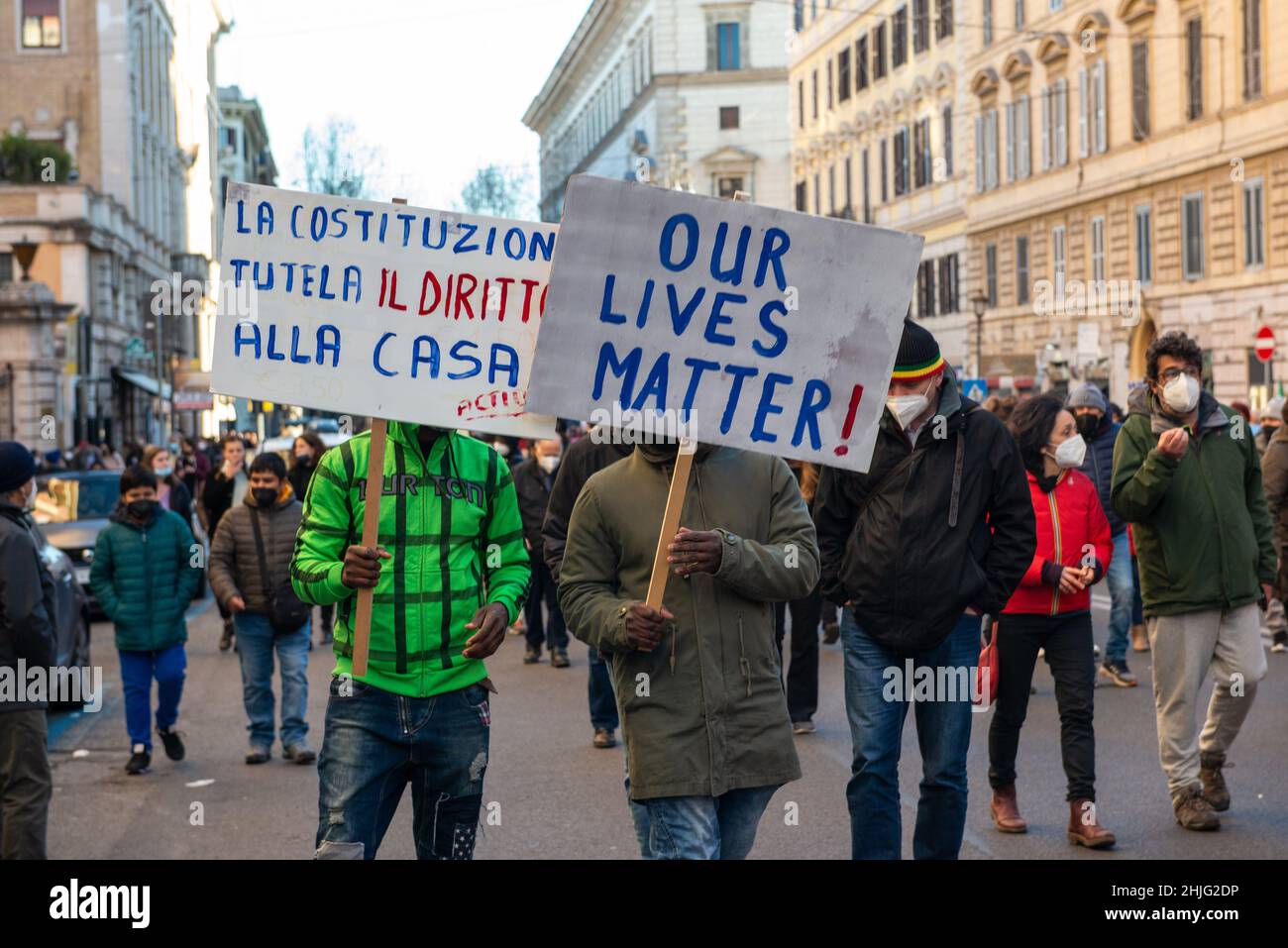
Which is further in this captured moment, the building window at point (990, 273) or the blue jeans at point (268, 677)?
the building window at point (990, 273)

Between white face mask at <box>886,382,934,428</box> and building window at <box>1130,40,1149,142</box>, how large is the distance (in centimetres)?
3468

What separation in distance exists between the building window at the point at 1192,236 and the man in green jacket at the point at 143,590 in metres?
29.9

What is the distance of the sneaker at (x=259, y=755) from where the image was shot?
1061 cm

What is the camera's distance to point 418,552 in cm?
551

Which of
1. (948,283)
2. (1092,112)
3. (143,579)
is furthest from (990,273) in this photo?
(143,579)

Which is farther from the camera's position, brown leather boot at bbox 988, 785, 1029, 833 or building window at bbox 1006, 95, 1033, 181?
building window at bbox 1006, 95, 1033, 181

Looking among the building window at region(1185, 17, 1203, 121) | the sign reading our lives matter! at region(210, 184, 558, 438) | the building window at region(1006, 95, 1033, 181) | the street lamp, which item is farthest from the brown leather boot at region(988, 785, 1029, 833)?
the building window at region(1006, 95, 1033, 181)

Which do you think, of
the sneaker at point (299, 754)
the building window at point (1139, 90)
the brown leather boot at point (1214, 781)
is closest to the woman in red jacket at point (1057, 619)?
the brown leather boot at point (1214, 781)

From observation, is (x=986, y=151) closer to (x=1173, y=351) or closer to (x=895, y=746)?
(x=1173, y=351)

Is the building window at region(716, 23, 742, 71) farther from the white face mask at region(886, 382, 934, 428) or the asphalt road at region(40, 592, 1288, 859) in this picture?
the white face mask at region(886, 382, 934, 428)

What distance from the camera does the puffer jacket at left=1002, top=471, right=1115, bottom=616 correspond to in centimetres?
791

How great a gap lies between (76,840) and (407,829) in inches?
57.8

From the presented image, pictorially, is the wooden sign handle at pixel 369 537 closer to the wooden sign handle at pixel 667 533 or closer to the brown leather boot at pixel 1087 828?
the wooden sign handle at pixel 667 533

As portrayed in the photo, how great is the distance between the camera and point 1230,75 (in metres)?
35.5
